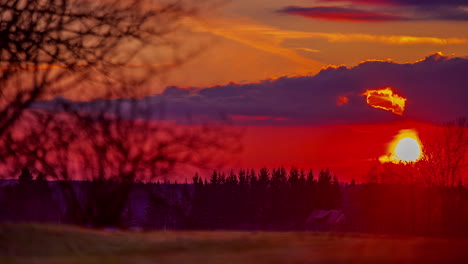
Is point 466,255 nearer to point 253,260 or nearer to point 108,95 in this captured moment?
point 253,260

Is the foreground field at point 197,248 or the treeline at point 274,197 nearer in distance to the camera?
the foreground field at point 197,248

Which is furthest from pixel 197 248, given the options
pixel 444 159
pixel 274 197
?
pixel 274 197

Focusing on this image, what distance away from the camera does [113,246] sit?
26.8 ft

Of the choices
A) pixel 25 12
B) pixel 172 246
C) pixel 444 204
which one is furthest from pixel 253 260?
pixel 444 204

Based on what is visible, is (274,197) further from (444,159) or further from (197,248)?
(197,248)

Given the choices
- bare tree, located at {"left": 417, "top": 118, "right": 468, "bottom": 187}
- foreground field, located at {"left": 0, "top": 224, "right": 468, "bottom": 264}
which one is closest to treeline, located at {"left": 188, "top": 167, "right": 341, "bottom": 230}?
bare tree, located at {"left": 417, "top": 118, "right": 468, "bottom": 187}

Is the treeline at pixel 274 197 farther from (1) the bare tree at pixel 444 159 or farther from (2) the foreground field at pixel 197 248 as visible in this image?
(2) the foreground field at pixel 197 248

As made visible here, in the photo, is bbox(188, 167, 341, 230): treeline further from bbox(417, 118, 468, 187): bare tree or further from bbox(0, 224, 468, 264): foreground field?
bbox(0, 224, 468, 264): foreground field

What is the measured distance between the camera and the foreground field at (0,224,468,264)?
25.4ft

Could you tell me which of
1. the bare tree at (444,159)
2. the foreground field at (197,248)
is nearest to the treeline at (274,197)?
the bare tree at (444,159)

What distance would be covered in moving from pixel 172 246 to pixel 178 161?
4384mm

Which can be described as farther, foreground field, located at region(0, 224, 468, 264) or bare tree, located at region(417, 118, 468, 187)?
bare tree, located at region(417, 118, 468, 187)

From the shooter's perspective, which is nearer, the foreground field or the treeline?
the foreground field

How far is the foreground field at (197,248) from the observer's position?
775cm
